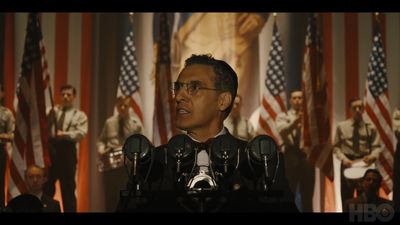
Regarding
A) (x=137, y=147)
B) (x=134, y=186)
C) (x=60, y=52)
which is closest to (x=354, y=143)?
(x=60, y=52)

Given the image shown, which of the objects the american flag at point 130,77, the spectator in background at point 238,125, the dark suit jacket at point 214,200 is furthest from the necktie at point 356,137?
the dark suit jacket at point 214,200

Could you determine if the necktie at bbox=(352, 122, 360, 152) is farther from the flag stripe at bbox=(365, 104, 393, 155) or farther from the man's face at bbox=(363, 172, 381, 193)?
the man's face at bbox=(363, 172, 381, 193)

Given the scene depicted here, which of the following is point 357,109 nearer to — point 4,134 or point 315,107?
point 315,107

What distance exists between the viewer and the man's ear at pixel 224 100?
352cm

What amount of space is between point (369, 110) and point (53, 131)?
3.93m

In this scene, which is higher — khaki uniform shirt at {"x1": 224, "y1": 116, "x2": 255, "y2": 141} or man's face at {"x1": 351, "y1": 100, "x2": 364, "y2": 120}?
man's face at {"x1": 351, "y1": 100, "x2": 364, "y2": 120}

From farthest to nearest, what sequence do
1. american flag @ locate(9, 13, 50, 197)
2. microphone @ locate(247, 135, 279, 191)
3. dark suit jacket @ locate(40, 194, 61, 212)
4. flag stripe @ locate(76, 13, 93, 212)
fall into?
flag stripe @ locate(76, 13, 93, 212) < american flag @ locate(9, 13, 50, 197) < dark suit jacket @ locate(40, 194, 61, 212) < microphone @ locate(247, 135, 279, 191)

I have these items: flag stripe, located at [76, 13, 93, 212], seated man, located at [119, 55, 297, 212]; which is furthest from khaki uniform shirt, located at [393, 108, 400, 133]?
seated man, located at [119, 55, 297, 212]

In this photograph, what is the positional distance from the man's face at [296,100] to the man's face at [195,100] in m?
6.34

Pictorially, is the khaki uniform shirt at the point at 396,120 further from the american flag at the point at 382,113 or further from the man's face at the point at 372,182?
the man's face at the point at 372,182

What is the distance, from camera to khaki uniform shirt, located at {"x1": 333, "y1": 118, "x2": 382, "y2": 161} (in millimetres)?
9617

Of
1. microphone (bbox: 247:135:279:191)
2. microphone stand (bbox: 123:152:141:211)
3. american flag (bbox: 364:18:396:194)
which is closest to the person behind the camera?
microphone stand (bbox: 123:152:141:211)

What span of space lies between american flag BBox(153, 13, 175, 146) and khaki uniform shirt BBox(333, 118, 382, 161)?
82.1 inches

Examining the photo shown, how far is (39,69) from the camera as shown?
9680 millimetres
